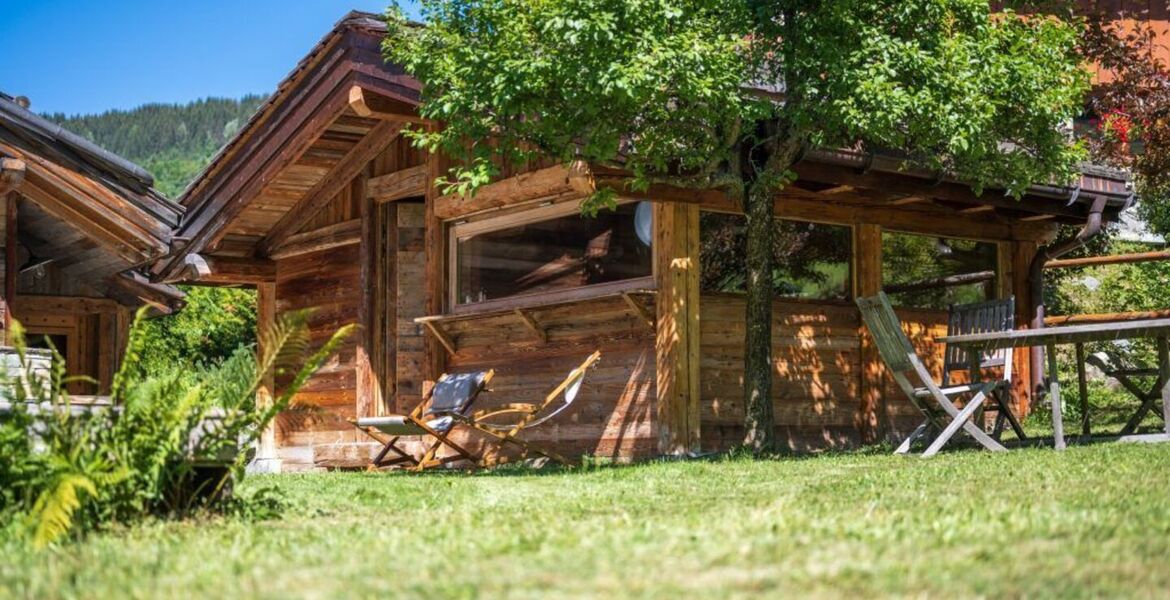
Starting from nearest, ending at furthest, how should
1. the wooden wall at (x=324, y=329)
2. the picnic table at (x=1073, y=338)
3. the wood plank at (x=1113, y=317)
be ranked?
1. the picnic table at (x=1073, y=338)
2. the wood plank at (x=1113, y=317)
3. the wooden wall at (x=324, y=329)

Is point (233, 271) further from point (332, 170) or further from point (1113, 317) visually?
point (1113, 317)

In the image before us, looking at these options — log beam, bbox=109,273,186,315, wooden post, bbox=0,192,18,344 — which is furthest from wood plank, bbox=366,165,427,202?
wooden post, bbox=0,192,18,344

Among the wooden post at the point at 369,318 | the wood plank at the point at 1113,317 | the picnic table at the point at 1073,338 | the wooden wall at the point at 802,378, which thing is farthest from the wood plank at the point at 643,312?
the wood plank at the point at 1113,317

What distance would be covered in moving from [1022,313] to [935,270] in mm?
1227

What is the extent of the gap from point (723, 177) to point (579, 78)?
5.31 ft

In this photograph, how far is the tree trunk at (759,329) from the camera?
951cm

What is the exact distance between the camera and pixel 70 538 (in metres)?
4.80

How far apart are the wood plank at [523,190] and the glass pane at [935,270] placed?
2.91 metres

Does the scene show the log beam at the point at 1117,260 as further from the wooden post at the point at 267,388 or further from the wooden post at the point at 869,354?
the wooden post at the point at 267,388

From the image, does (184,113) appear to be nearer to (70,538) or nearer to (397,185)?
(397,185)

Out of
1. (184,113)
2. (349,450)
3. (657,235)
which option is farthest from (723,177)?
(184,113)

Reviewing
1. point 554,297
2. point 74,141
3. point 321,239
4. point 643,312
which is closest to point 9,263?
point 74,141

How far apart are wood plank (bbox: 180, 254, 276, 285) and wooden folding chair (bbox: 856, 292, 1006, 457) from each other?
682cm

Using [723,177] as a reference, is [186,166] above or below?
above
